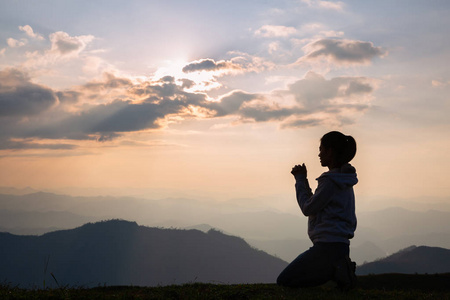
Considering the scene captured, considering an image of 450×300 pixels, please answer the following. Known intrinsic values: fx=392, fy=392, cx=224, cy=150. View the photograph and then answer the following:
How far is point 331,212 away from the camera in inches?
317

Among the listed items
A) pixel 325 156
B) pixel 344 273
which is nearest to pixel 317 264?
pixel 344 273

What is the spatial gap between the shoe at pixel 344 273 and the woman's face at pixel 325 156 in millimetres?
1993

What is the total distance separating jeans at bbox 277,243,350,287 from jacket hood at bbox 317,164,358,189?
1296 mm

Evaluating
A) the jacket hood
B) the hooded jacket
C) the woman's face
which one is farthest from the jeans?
the woman's face

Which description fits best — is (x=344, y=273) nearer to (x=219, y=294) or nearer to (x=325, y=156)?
(x=325, y=156)

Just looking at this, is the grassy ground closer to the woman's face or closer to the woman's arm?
the woman's arm

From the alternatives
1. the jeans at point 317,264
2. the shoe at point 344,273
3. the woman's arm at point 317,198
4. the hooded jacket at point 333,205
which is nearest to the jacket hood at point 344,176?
the hooded jacket at point 333,205

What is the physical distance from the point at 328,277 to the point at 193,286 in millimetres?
4093

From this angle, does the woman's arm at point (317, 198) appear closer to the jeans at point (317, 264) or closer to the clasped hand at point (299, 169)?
the clasped hand at point (299, 169)

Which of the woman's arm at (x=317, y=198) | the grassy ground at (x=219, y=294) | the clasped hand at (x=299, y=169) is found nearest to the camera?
the woman's arm at (x=317, y=198)

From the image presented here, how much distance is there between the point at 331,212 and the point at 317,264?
1174mm

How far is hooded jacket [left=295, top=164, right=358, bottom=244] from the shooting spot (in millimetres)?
8016

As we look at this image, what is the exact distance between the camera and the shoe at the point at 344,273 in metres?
8.21

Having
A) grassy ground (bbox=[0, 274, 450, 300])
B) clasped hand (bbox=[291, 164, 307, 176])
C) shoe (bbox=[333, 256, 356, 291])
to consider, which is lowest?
grassy ground (bbox=[0, 274, 450, 300])
